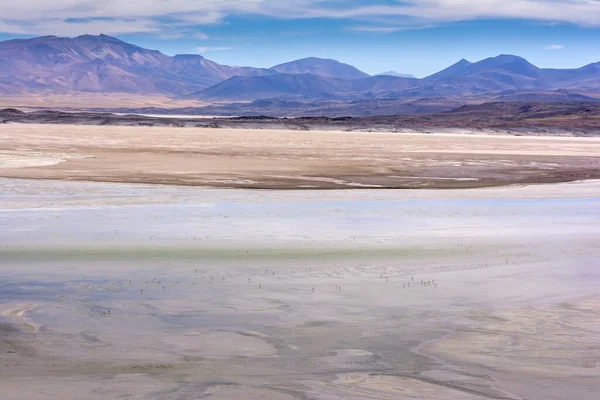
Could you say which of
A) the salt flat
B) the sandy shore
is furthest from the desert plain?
the sandy shore

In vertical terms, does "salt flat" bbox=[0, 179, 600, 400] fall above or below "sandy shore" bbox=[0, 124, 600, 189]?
below

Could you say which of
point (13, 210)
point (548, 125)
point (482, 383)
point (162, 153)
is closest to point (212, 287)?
point (482, 383)

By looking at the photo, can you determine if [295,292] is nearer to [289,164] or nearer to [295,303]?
[295,303]

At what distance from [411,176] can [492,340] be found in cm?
2095

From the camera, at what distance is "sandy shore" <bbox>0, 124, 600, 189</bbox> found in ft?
90.7

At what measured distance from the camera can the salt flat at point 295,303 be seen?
7.90 metres

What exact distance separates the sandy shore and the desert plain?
211 centimetres

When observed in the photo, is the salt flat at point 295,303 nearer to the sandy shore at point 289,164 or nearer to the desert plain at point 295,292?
the desert plain at point 295,292

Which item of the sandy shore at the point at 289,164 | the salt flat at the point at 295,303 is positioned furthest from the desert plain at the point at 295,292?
the sandy shore at the point at 289,164

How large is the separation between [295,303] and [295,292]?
668 mm

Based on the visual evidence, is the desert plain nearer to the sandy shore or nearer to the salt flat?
the salt flat

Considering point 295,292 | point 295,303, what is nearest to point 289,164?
point 295,292

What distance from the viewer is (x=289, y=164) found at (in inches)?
1359

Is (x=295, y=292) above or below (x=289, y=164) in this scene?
below
